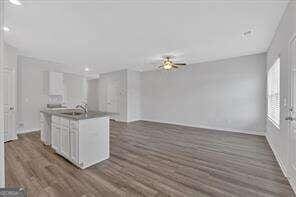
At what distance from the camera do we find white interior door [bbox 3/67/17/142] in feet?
14.1

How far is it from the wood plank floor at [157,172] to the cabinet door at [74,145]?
0.18 metres

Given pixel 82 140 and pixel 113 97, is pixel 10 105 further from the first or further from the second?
pixel 113 97

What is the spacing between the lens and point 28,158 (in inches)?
129

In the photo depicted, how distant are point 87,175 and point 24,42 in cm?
365

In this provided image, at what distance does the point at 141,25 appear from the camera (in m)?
2.98

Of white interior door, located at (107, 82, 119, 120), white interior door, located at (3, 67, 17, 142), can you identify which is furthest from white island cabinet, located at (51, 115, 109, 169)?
white interior door, located at (107, 82, 119, 120)

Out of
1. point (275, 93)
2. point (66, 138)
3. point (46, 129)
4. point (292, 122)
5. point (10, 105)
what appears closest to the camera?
point (292, 122)

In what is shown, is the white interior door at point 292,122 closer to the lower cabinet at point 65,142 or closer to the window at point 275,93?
the window at point 275,93

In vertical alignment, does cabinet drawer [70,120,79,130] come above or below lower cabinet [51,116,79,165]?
above

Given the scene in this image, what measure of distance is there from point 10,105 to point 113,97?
14.4 feet

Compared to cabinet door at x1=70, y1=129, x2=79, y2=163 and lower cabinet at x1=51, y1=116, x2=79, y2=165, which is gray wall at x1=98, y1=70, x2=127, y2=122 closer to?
lower cabinet at x1=51, y1=116, x2=79, y2=165

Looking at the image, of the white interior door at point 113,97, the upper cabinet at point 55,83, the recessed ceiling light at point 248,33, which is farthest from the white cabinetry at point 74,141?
the white interior door at point 113,97

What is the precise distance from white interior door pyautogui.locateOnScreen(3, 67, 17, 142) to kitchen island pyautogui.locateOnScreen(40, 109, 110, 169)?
1.89 metres

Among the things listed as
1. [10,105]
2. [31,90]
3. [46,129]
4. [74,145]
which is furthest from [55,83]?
[74,145]
